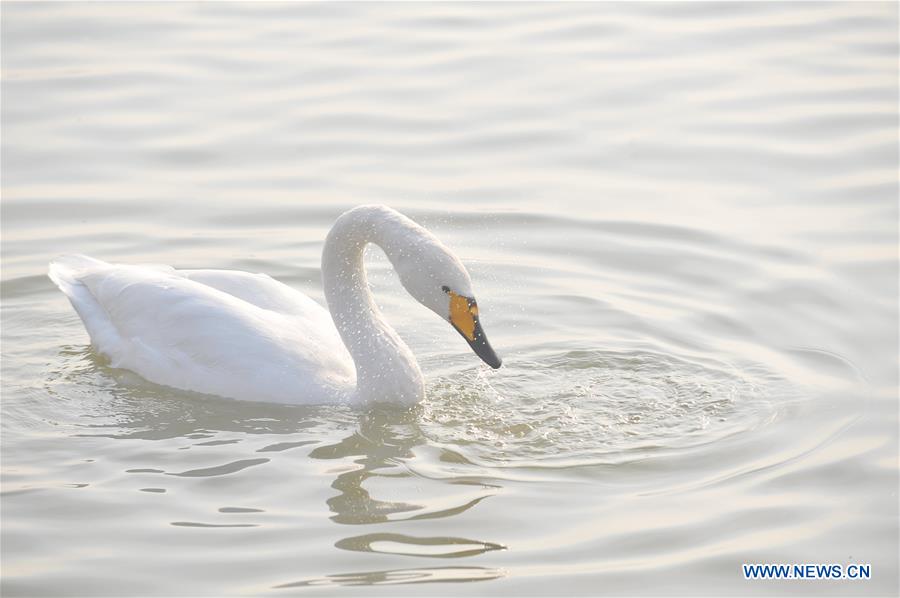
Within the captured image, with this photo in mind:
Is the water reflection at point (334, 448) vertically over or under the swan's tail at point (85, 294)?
under

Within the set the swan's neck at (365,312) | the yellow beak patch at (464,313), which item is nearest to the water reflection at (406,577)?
the yellow beak patch at (464,313)

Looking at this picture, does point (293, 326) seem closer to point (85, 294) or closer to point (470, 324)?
point (470, 324)

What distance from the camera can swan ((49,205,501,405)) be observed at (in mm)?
8242

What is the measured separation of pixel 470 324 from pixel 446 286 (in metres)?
0.24

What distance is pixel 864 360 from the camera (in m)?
9.22

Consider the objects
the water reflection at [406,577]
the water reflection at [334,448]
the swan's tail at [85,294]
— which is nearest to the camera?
the water reflection at [406,577]

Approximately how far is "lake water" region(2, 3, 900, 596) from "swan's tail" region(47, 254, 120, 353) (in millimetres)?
232

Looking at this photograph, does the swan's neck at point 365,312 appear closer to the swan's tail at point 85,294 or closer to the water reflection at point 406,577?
the swan's tail at point 85,294

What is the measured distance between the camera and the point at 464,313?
26.8 ft

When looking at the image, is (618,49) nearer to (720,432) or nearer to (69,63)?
(69,63)

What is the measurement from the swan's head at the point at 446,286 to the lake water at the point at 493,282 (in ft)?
1.69

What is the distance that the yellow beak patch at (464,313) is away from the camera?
8.15 metres

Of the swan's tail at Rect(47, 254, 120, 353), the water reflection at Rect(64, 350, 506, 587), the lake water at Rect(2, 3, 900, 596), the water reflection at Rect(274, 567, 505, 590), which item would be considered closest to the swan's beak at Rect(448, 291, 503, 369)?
the lake water at Rect(2, 3, 900, 596)

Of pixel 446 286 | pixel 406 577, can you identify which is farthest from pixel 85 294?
pixel 406 577
